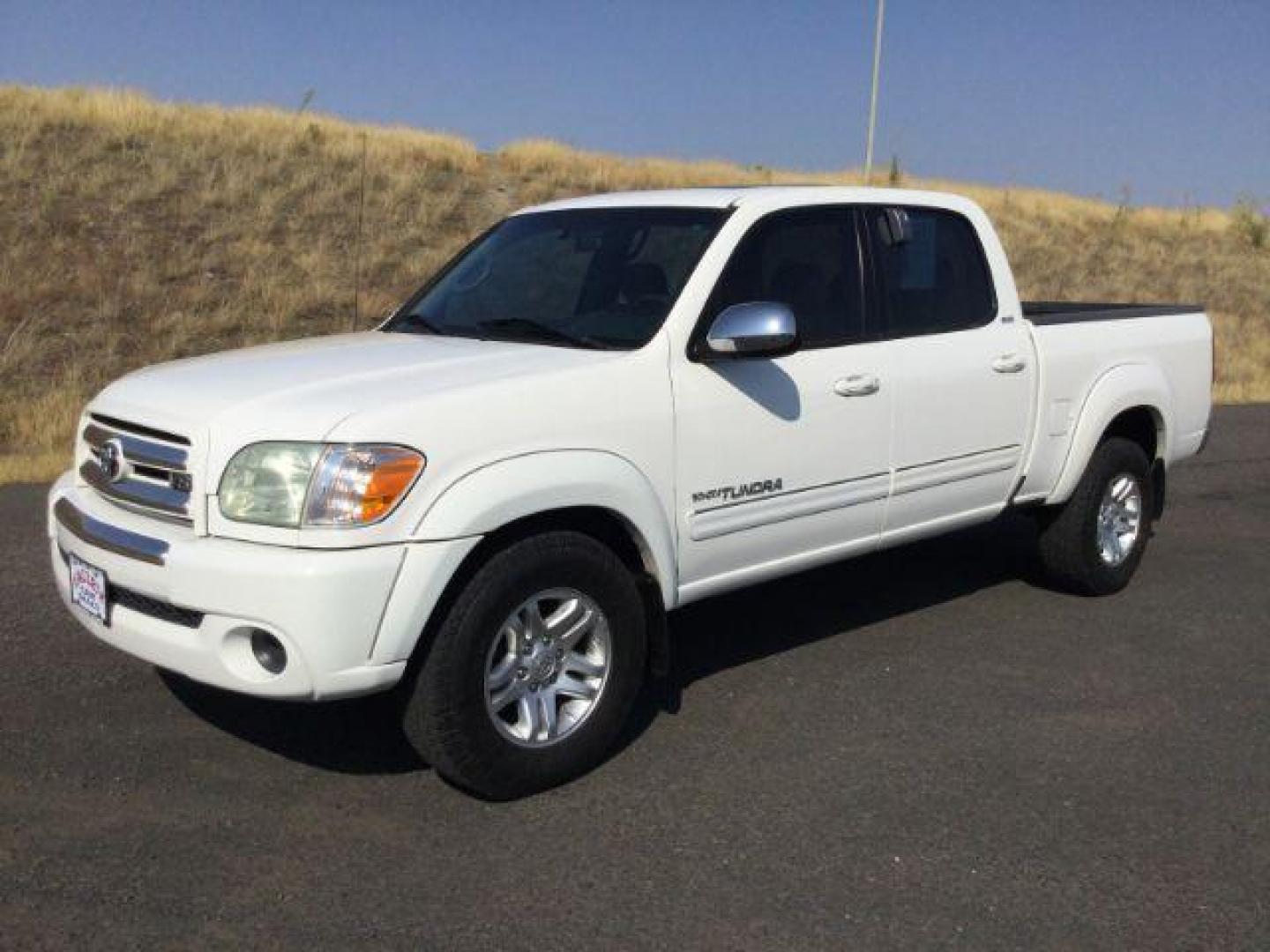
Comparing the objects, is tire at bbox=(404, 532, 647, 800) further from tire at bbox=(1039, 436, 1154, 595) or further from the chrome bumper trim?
tire at bbox=(1039, 436, 1154, 595)

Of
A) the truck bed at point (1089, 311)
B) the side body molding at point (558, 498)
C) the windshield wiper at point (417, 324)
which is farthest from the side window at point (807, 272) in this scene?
the truck bed at point (1089, 311)

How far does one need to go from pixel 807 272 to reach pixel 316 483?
88.5 inches

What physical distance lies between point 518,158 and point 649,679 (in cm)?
2197

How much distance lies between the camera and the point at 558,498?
13.2 feet

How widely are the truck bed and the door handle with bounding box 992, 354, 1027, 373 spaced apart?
36 cm

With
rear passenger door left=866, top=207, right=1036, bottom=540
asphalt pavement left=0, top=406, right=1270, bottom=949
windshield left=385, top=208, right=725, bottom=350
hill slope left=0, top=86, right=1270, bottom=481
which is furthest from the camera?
hill slope left=0, top=86, right=1270, bottom=481

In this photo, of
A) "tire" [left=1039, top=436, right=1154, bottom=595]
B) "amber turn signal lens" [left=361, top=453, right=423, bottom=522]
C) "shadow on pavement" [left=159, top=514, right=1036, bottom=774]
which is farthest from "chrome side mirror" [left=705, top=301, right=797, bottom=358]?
"tire" [left=1039, top=436, right=1154, bottom=595]

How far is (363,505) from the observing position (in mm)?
3652

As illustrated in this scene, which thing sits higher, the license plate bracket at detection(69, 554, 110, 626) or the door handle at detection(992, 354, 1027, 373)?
the door handle at detection(992, 354, 1027, 373)

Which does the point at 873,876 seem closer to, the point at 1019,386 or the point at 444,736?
the point at 444,736

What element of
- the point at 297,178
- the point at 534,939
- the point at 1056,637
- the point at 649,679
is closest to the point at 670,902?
the point at 534,939

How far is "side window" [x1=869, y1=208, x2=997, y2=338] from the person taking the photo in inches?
213

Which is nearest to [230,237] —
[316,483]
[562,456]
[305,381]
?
[305,381]

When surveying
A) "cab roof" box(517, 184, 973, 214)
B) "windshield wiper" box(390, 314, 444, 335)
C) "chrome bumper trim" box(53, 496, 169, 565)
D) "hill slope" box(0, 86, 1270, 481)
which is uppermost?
"cab roof" box(517, 184, 973, 214)
